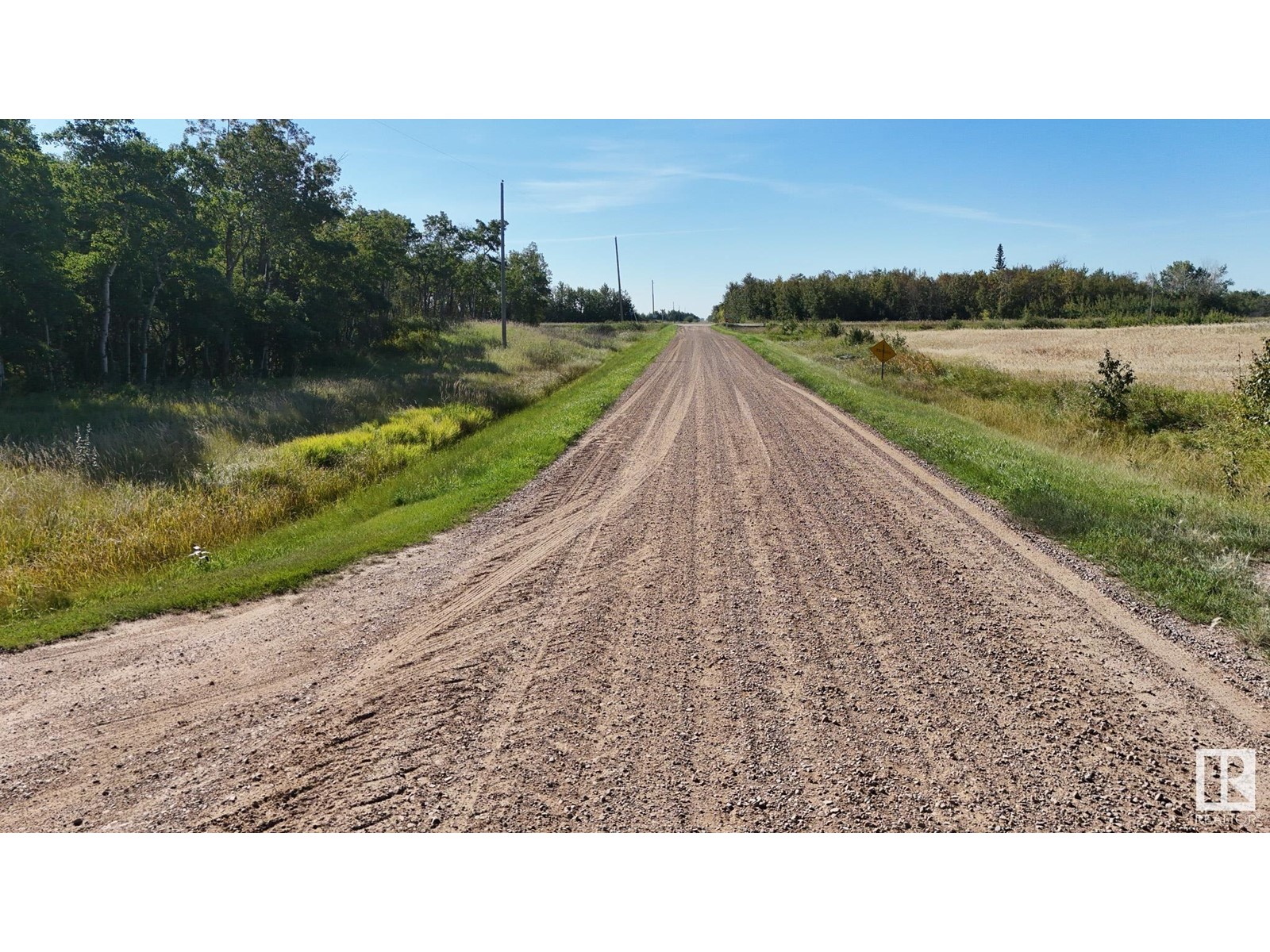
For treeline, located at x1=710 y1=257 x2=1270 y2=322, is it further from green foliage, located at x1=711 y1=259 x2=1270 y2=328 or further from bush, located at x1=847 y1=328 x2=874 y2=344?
bush, located at x1=847 y1=328 x2=874 y2=344

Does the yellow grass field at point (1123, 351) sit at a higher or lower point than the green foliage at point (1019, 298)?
lower

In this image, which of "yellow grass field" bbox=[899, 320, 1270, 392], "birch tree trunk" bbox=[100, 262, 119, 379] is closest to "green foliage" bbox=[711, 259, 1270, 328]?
"yellow grass field" bbox=[899, 320, 1270, 392]

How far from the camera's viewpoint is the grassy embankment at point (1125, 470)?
584 cm

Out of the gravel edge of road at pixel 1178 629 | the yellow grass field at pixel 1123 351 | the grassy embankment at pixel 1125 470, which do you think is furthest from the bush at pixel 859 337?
the gravel edge of road at pixel 1178 629

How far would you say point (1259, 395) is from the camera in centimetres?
1108

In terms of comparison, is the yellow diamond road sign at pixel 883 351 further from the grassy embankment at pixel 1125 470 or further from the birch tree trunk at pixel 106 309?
the birch tree trunk at pixel 106 309

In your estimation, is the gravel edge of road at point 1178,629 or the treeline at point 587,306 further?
the treeline at point 587,306

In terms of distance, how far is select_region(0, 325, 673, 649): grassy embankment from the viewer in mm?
6582

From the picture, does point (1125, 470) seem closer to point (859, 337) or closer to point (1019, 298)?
point (859, 337)

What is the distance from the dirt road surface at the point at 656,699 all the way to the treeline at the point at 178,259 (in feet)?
79.1

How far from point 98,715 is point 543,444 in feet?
30.7

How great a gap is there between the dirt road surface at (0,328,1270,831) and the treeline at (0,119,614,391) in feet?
79.1

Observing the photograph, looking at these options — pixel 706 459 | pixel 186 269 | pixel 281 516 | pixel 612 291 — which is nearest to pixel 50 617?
pixel 281 516

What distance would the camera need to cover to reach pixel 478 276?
67500mm
